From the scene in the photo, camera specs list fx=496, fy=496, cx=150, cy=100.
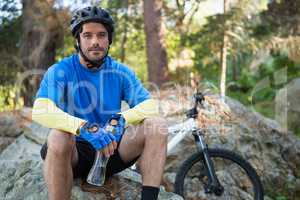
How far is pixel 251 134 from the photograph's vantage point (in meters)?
6.12

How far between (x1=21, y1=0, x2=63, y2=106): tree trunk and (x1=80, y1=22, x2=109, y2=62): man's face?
526cm

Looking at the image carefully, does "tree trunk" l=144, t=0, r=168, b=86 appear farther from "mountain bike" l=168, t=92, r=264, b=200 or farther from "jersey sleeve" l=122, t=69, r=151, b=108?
"jersey sleeve" l=122, t=69, r=151, b=108

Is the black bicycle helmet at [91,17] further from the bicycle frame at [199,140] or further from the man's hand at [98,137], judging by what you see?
the bicycle frame at [199,140]

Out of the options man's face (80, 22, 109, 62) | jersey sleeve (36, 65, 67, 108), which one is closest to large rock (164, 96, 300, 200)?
man's face (80, 22, 109, 62)

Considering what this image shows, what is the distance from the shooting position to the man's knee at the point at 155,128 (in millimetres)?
3195

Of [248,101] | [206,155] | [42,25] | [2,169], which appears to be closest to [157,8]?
[42,25]

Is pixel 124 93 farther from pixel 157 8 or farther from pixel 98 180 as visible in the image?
pixel 157 8

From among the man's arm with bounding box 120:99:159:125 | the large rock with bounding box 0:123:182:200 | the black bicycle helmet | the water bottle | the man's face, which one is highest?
the black bicycle helmet

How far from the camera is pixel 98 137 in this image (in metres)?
3.14

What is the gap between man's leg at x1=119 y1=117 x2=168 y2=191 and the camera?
3182 mm

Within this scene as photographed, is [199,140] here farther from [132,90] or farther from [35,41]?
[35,41]

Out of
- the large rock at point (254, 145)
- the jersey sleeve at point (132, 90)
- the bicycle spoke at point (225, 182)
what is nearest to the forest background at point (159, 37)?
the large rock at point (254, 145)

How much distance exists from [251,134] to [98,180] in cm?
321

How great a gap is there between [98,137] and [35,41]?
6.25 m
